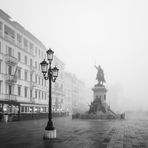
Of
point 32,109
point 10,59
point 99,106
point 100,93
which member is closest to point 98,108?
point 99,106

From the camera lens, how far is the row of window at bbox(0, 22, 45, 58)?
5168cm

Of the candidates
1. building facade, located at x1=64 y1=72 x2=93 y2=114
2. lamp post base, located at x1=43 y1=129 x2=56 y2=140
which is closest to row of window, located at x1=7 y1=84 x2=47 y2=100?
building facade, located at x1=64 y1=72 x2=93 y2=114

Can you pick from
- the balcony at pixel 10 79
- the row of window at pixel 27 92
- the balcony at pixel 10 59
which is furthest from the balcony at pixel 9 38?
the row of window at pixel 27 92

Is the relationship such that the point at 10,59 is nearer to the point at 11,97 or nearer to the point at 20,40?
the point at 11,97

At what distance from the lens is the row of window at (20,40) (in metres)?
51.7

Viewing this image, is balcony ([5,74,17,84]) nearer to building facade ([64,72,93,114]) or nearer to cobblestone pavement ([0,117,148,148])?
cobblestone pavement ([0,117,148,148])

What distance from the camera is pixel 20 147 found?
1341cm

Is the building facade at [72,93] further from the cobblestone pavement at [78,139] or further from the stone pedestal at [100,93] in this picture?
the cobblestone pavement at [78,139]

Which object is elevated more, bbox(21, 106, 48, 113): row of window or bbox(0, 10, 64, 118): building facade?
bbox(0, 10, 64, 118): building facade

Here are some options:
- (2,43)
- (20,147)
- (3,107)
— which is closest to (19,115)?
(3,107)

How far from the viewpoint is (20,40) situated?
5791 cm

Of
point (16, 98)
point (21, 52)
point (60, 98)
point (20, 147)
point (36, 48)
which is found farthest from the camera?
point (60, 98)

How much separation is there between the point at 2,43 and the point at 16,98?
11589mm

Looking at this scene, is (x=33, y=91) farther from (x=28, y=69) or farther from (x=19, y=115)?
(x=19, y=115)
